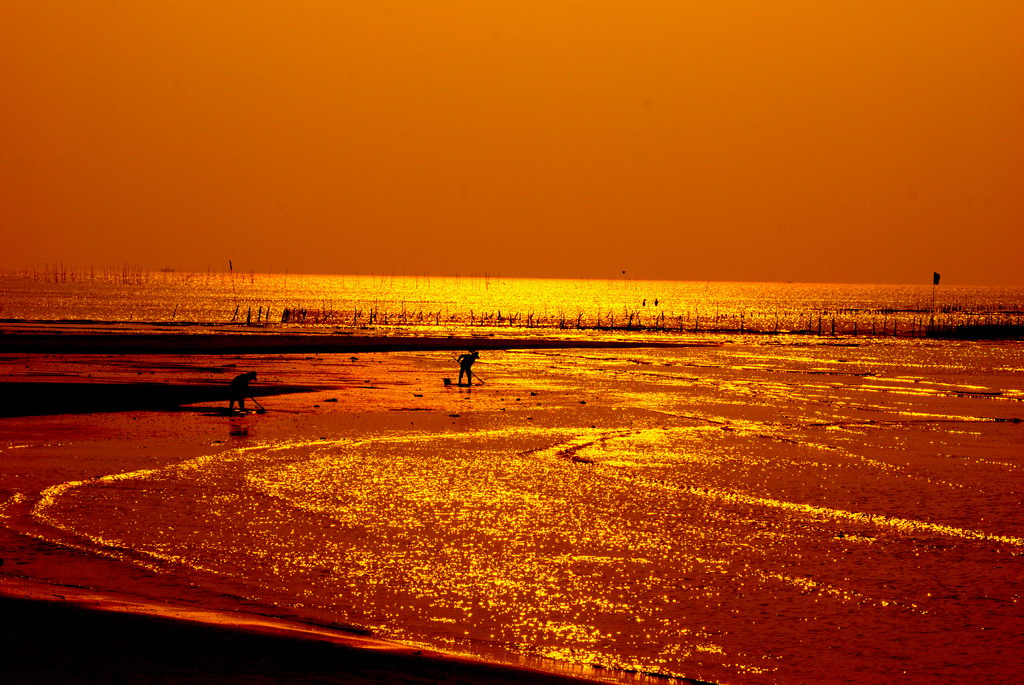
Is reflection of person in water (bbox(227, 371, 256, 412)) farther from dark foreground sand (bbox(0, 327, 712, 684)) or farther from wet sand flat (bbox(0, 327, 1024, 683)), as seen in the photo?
dark foreground sand (bbox(0, 327, 712, 684))

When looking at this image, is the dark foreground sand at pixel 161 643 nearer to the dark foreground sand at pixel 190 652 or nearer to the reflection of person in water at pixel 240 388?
the dark foreground sand at pixel 190 652

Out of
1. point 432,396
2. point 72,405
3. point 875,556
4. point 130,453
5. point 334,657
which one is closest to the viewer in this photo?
point 334,657

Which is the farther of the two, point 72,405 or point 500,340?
point 500,340

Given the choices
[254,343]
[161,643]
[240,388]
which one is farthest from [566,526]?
[254,343]

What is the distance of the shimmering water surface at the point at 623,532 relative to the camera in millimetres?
10375

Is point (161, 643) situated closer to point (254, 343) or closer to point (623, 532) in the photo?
point (623, 532)

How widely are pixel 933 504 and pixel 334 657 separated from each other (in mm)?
12073

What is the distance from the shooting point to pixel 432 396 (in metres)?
33.9

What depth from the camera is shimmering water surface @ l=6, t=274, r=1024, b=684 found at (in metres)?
10.4

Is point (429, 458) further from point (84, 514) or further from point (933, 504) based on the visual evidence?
point (933, 504)

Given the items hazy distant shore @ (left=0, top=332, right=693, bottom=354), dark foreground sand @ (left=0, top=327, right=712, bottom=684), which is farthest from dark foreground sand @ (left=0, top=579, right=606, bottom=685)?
hazy distant shore @ (left=0, top=332, right=693, bottom=354)

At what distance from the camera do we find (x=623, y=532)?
14.9 meters

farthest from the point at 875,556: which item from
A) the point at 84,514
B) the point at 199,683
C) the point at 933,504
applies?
the point at 84,514

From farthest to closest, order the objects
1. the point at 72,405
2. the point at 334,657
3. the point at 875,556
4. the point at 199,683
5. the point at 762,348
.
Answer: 1. the point at 762,348
2. the point at 72,405
3. the point at 875,556
4. the point at 334,657
5. the point at 199,683
